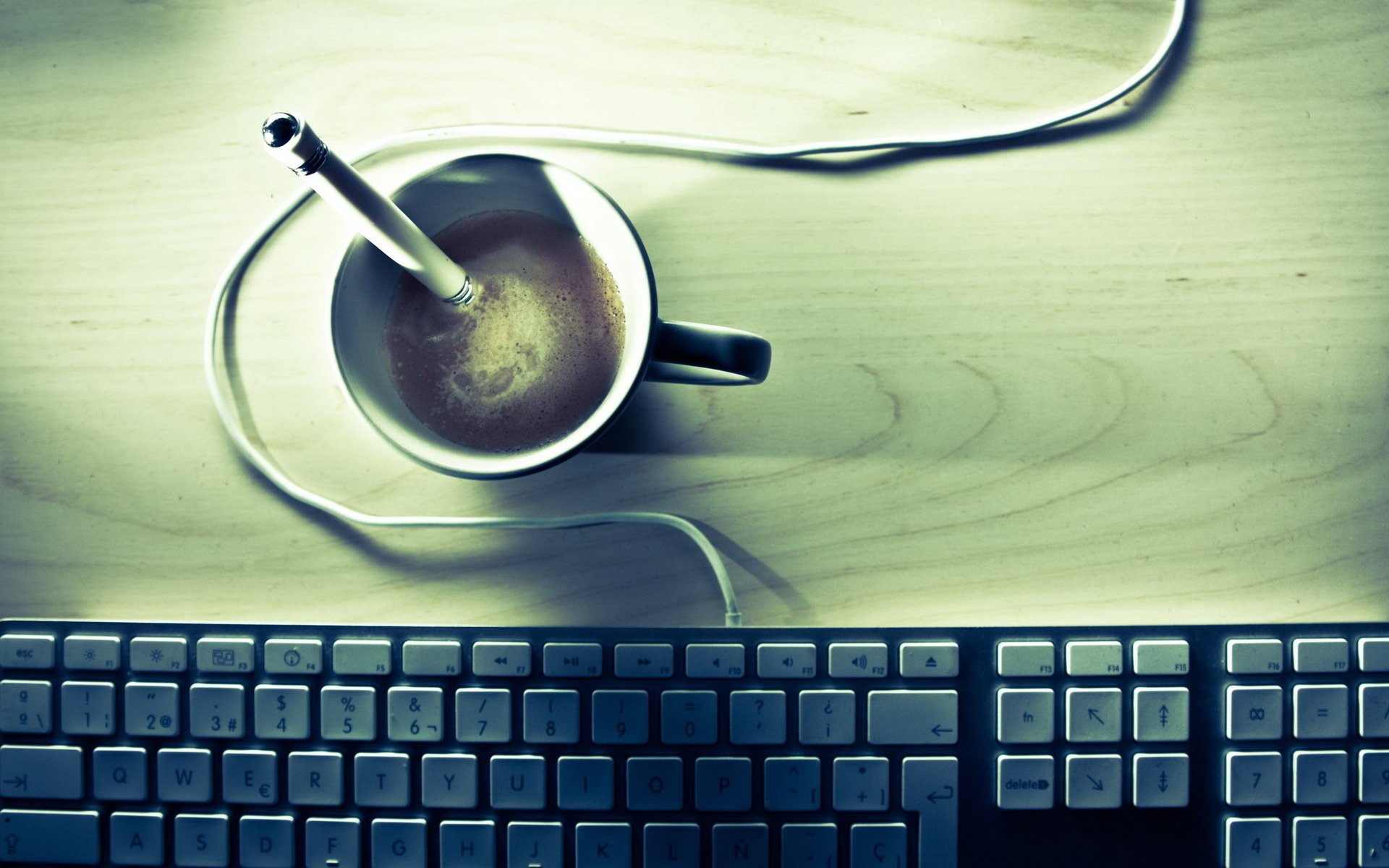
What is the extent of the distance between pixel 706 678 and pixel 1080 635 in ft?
0.64

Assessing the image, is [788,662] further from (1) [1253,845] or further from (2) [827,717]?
(1) [1253,845]

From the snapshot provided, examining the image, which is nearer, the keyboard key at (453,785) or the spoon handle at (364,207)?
the spoon handle at (364,207)

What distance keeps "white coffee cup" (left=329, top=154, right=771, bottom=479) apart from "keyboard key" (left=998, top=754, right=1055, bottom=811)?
0.24 meters

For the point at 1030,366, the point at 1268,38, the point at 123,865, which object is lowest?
the point at 123,865

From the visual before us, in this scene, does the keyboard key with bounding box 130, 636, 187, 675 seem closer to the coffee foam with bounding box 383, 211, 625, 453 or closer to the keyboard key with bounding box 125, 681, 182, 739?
the keyboard key with bounding box 125, 681, 182, 739

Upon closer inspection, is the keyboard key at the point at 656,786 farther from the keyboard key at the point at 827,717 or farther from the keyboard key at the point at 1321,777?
the keyboard key at the point at 1321,777

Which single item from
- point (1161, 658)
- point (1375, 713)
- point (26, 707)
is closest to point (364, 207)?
point (26, 707)

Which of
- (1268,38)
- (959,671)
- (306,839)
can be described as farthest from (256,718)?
(1268,38)

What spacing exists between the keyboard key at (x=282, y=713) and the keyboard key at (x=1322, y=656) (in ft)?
1.69

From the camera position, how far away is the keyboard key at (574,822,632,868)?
1.54 feet

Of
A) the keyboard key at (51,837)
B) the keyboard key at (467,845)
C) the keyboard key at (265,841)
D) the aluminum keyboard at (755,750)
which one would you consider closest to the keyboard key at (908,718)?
the aluminum keyboard at (755,750)

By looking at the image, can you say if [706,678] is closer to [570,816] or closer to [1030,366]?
[570,816]

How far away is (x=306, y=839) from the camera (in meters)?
0.47

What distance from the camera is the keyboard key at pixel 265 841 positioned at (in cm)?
47
